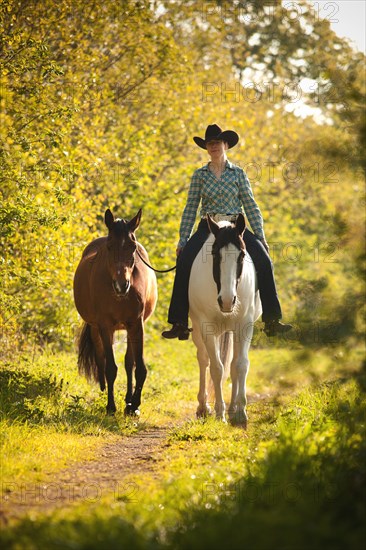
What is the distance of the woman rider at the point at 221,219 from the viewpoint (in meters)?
9.41

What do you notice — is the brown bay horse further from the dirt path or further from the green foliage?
the dirt path

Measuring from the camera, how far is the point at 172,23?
751 inches

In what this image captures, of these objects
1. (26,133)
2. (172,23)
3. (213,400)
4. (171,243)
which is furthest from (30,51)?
(172,23)

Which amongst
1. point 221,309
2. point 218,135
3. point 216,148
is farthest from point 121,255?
point 218,135

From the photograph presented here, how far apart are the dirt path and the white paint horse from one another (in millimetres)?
1392

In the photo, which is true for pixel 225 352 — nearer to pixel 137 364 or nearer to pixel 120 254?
pixel 137 364

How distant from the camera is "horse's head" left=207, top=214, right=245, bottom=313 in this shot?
8352 millimetres

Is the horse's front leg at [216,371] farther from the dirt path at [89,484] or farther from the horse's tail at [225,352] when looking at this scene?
the dirt path at [89,484]

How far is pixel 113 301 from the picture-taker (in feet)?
32.7

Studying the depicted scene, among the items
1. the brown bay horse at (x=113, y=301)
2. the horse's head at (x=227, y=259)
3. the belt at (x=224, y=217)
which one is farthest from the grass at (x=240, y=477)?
the belt at (x=224, y=217)

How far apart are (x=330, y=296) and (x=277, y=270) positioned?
64.7 ft

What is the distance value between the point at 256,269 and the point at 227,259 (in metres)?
1.09

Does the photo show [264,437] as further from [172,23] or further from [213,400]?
[172,23]

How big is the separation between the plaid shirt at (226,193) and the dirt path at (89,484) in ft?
10.2
